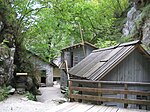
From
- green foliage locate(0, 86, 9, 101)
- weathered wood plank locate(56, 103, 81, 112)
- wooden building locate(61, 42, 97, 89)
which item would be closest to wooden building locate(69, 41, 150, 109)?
weathered wood plank locate(56, 103, 81, 112)

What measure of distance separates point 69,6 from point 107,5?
36.5ft

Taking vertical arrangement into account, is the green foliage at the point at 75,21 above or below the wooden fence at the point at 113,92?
above

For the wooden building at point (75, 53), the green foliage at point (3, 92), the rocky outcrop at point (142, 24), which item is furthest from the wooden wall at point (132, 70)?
the wooden building at point (75, 53)

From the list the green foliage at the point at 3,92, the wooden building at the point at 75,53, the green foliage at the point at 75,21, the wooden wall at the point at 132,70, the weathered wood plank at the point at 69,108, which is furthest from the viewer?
the wooden building at the point at 75,53

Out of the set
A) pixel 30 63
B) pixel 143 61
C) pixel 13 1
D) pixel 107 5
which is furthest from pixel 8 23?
pixel 107 5

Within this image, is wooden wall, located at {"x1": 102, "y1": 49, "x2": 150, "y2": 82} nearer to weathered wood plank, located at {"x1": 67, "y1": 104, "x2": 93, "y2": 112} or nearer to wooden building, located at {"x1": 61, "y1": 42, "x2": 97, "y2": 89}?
weathered wood plank, located at {"x1": 67, "y1": 104, "x2": 93, "y2": 112}

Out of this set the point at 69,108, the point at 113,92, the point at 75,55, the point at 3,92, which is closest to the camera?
the point at 69,108

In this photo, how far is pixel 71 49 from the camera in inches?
922

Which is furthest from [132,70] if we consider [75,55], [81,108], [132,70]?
[75,55]

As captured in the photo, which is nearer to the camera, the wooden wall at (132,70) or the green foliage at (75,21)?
Answer: the wooden wall at (132,70)

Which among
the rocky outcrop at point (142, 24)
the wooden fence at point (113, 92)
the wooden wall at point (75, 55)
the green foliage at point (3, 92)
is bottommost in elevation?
the green foliage at point (3, 92)

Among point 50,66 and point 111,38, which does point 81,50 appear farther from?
point 50,66

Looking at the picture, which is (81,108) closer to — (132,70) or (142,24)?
(132,70)

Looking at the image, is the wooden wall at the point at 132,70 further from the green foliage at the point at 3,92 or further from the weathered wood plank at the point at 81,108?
the green foliage at the point at 3,92
